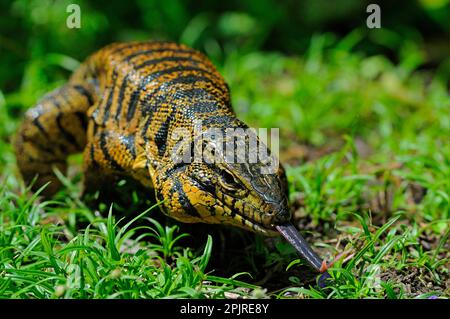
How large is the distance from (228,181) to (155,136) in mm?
834

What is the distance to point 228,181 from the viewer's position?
4.59m

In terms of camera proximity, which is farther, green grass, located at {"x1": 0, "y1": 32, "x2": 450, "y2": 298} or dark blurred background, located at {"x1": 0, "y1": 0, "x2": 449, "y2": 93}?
dark blurred background, located at {"x1": 0, "y1": 0, "x2": 449, "y2": 93}

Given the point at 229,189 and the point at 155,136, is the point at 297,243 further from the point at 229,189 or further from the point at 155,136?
the point at 155,136

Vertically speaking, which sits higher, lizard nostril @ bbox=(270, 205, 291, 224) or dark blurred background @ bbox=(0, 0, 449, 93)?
dark blurred background @ bbox=(0, 0, 449, 93)

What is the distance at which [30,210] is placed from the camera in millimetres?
5867

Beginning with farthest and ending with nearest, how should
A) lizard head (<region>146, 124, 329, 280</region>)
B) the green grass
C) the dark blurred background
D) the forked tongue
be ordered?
the dark blurred background < the green grass < lizard head (<region>146, 124, 329, 280</region>) < the forked tongue

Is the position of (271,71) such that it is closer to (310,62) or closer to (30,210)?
(310,62)

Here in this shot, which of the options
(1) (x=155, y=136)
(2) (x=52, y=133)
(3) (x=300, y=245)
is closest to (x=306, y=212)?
(3) (x=300, y=245)

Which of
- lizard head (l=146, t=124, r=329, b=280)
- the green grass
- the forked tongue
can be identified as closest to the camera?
the forked tongue

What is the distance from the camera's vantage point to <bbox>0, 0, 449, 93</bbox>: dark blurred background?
876cm

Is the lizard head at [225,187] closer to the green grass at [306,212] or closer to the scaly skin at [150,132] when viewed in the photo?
the scaly skin at [150,132]

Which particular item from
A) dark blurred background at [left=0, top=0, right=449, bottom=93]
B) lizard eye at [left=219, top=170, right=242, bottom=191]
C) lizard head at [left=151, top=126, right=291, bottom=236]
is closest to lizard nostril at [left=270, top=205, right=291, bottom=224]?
lizard head at [left=151, top=126, right=291, bottom=236]

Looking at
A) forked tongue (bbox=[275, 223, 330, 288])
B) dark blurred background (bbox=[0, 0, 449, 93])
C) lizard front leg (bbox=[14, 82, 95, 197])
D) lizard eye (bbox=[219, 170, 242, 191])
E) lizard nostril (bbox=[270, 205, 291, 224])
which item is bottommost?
forked tongue (bbox=[275, 223, 330, 288])

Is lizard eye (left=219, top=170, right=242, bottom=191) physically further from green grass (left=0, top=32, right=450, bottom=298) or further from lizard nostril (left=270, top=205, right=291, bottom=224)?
green grass (left=0, top=32, right=450, bottom=298)
